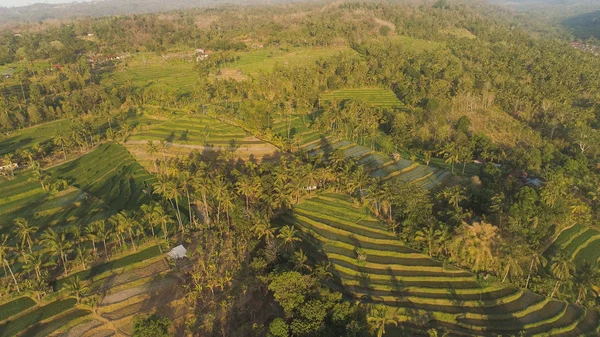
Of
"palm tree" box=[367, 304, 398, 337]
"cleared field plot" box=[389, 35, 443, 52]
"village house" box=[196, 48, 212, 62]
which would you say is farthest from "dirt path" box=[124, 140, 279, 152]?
"cleared field plot" box=[389, 35, 443, 52]

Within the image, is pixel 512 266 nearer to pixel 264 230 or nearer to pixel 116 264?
pixel 264 230

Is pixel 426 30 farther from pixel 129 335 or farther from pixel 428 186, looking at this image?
pixel 129 335

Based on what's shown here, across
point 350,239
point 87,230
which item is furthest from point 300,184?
point 87,230

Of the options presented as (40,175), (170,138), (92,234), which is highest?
(40,175)

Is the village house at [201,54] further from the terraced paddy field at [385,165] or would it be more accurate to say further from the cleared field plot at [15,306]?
the cleared field plot at [15,306]

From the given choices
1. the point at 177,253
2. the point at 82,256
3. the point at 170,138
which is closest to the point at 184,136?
the point at 170,138

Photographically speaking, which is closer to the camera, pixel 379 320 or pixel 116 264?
pixel 379 320

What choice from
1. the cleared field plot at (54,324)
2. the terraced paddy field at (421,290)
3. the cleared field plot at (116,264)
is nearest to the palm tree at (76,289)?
the cleared field plot at (54,324)
